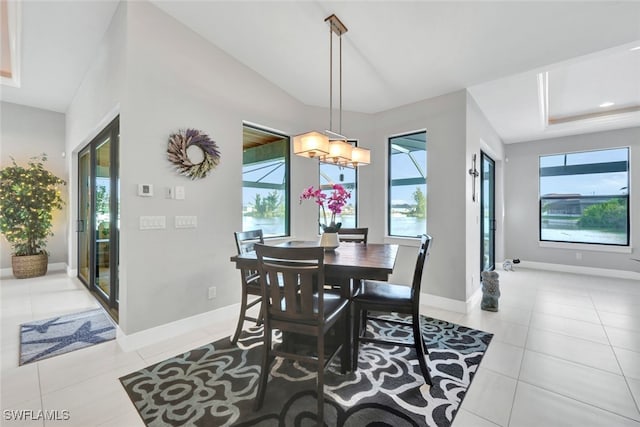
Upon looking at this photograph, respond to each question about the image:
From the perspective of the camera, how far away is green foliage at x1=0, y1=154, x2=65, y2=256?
4.48 metres

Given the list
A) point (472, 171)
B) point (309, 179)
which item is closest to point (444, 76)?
point (472, 171)

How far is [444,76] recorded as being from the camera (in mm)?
3133

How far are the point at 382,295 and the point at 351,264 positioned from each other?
18.9 inches

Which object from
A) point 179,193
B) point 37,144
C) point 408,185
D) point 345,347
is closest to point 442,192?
point 408,185

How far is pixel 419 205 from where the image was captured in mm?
3908

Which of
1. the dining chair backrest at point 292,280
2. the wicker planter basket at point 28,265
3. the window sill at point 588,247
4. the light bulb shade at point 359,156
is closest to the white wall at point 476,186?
the light bulb shade at point 359,156

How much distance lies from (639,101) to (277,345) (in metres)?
6.24

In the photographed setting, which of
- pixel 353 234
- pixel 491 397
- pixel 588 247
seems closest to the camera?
pixel 491 397

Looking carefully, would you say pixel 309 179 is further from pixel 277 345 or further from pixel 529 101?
pixel 529 101

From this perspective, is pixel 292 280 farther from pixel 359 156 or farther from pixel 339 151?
pixel 359 156

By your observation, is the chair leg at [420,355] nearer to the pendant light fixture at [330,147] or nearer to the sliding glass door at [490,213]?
the pendant light fixture at [330,147]

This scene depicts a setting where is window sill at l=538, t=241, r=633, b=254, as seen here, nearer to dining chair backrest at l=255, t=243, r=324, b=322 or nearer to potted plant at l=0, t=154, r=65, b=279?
dining chair backrest at l=255, t=243, r=324, b=322

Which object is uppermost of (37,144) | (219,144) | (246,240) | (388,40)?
(388,40)

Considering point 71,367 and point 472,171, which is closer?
point 71,367
